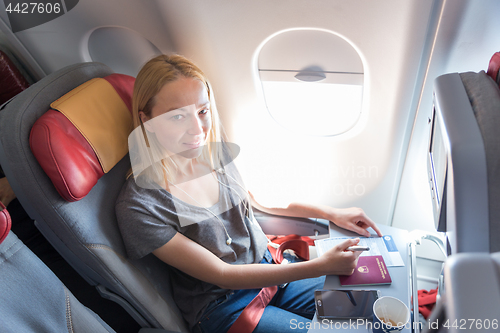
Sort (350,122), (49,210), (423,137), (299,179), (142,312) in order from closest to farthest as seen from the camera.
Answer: (49,210) < (142,312) < (423,137) < (350,122) < (299,179)

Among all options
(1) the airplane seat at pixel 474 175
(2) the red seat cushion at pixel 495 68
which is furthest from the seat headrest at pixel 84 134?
(2) the red seat cushion at pixel 495 68

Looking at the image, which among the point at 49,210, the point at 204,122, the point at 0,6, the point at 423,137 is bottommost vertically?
the point at 423,137

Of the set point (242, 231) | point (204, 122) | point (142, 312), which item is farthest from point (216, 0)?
point (142, 312)

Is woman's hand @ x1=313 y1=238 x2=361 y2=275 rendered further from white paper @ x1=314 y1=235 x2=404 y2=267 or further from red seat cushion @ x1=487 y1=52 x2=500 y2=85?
red seat cushion @ x1=487 y1=52 x2=500 y2=85

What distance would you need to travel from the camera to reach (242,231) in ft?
4.36

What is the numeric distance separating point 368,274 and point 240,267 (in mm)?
448

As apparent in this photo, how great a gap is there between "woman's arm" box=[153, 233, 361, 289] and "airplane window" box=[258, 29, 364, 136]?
0.66 m

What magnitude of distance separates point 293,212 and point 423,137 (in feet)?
2.22

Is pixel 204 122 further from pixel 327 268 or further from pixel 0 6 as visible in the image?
pixel 0 6

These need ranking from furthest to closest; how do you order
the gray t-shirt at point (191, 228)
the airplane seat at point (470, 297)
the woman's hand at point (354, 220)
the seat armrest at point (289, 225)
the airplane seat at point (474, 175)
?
the seat armrest at point (289, 225)
the woman's hand at point (354, 220)
the gray t-shirt at point (191, 228)
the airplane seat at point (474, 175)
the airplane seat at point (470, 297)

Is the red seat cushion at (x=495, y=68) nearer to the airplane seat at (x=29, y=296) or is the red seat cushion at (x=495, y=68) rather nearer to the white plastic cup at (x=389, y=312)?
the white plastic cup at (x=389, y=312)

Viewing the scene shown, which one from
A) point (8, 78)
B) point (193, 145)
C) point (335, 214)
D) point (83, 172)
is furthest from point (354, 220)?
point (8, 78)

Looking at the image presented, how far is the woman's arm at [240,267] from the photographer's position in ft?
3.57

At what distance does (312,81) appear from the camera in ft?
4.66
